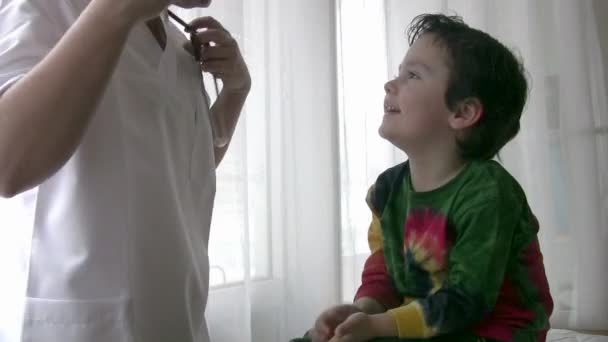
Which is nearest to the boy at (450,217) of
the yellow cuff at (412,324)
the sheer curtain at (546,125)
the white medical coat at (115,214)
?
the yellow cuff at (412,324)

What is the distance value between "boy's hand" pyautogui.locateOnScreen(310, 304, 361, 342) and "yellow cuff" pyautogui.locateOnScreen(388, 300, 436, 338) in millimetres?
96

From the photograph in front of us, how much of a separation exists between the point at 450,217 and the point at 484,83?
0.82 feet

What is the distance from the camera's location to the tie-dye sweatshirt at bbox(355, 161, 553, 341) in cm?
78

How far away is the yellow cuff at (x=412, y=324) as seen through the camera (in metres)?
0.77

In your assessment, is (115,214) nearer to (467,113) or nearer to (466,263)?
(466,263)

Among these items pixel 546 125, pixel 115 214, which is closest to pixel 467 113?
pixel 115 214

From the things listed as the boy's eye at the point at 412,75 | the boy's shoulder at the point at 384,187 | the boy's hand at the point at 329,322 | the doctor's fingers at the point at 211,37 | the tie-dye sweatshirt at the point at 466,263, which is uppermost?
the doctor's fingers at the point at 211,37

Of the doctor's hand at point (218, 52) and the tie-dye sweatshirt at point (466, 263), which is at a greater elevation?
the doctor's hand at point (218, 52)

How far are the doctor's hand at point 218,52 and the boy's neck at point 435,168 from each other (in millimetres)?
344

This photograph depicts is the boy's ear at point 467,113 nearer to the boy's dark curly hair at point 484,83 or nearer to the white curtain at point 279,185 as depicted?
the boy's dark curly hair at point 484,83

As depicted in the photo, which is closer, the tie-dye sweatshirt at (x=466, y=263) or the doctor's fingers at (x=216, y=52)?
the tie-dye sweatshirt at (x=466, y=263)

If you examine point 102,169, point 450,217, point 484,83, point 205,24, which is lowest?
point 450,217

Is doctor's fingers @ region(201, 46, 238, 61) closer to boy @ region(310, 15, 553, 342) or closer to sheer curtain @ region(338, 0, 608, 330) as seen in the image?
boy @ region(310, 15, 553, 342)

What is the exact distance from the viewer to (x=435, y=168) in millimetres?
934
